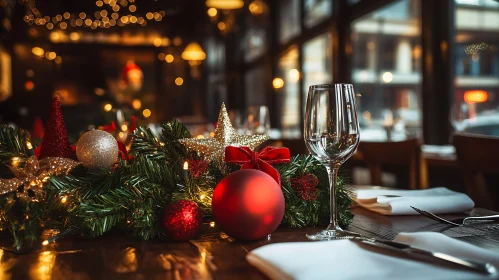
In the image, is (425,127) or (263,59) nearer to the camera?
(425,127)

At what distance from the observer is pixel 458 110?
8.59ft

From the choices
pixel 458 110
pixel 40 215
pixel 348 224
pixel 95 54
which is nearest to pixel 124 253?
pixel 40 215

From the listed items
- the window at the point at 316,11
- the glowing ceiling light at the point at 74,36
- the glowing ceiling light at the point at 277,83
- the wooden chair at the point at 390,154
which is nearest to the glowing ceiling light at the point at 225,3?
the window at the point at 316,11

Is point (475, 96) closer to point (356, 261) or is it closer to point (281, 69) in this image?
point (356, 261)

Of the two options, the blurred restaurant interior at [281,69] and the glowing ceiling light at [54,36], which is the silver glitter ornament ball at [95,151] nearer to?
the blurred restaurant interior at [281,69]

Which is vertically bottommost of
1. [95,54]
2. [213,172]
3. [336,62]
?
[213,172]

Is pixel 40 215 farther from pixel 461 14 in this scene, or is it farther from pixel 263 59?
pixel 263 59

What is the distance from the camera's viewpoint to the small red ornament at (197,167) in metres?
0.86

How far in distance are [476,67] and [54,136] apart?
8.76 feet

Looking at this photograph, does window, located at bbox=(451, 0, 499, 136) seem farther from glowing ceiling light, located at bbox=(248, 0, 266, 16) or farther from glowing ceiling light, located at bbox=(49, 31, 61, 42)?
glowing ceiling light, located at bbox=(49, 31, 61, 42)

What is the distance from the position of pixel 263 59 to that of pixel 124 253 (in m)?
6.88

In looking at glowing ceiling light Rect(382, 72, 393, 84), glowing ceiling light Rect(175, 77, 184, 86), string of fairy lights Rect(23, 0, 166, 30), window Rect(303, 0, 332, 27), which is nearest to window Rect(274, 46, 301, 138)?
window Rect(303, 0, 332, 27)

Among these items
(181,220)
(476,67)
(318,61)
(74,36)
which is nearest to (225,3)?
(318,61)

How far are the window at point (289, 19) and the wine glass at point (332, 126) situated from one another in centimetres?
533
